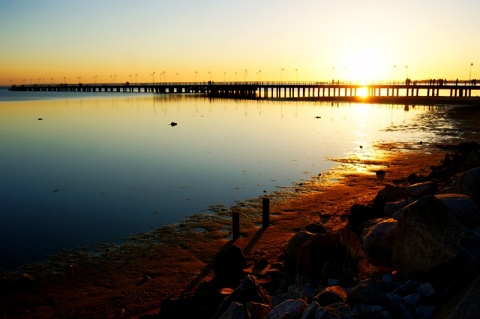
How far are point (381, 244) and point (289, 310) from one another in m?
2.28

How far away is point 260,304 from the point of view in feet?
19.5

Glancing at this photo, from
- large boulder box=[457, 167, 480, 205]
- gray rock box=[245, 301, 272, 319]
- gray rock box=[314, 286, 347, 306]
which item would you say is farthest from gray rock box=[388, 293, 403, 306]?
large boulder box=[457, 167, 480, 205]

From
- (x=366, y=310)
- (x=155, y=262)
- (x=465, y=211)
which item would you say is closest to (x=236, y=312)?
(x=366, y=310)

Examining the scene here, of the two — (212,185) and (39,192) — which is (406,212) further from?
(39,192)

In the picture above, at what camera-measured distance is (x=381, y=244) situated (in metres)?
6.78

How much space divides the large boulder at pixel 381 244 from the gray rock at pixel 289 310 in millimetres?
2012

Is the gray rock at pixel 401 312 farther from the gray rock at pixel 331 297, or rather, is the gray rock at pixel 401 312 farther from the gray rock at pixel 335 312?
the gray rock at pixel 331 297

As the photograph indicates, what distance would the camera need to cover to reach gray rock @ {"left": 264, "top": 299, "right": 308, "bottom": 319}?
5289mm

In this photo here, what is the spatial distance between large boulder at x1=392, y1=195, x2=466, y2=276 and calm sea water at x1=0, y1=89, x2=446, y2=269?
27.7ft

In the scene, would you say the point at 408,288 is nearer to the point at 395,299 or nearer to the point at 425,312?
the point at 395,299

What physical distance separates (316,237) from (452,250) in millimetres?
2895

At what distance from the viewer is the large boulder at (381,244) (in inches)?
263

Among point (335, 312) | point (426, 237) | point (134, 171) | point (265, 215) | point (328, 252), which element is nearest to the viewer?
point (335, 312)

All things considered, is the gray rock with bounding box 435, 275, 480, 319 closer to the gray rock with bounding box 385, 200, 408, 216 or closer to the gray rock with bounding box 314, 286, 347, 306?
the gray rock with bounding box 314, 286, 347, 306
